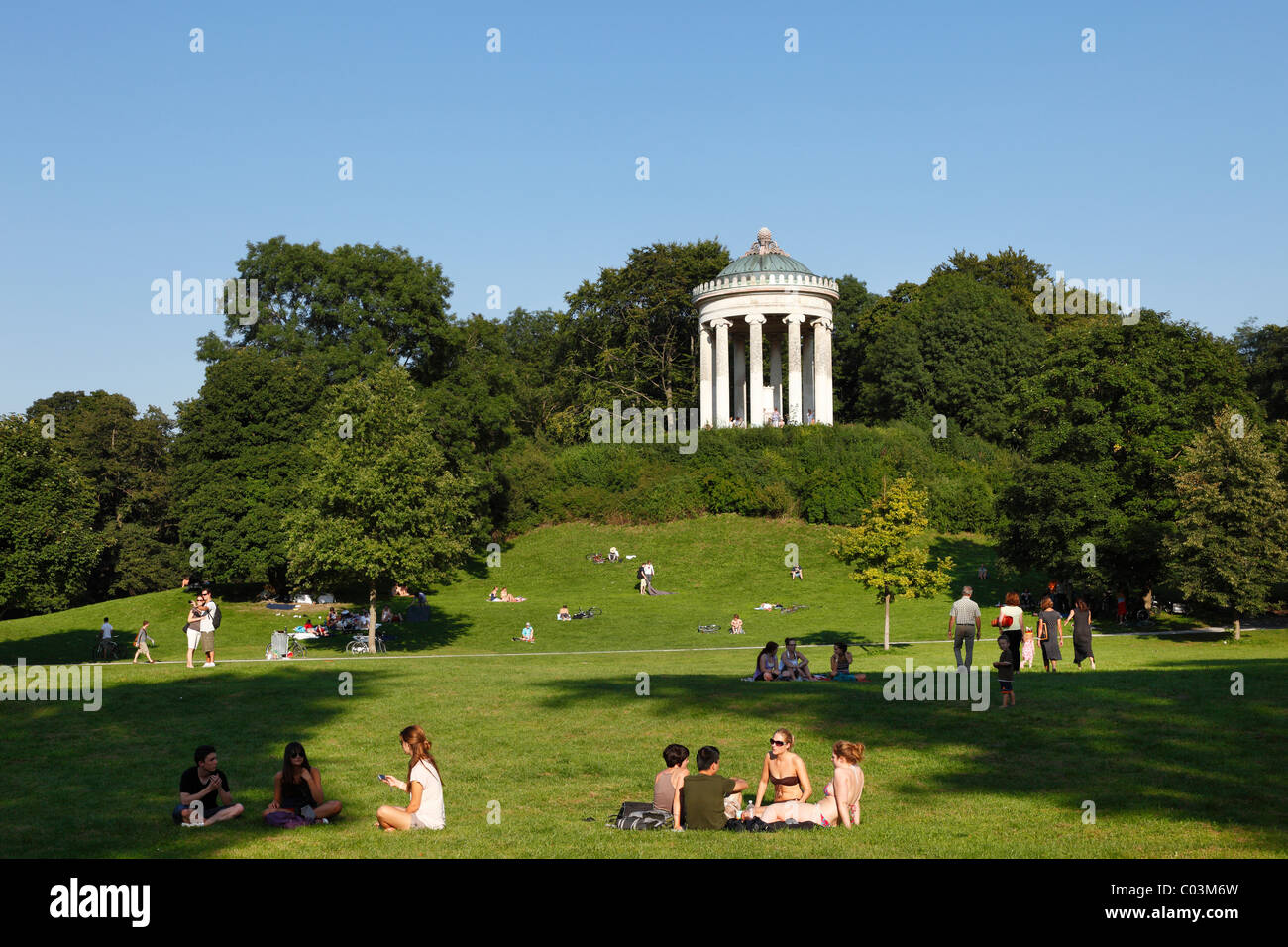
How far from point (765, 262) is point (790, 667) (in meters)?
48.3

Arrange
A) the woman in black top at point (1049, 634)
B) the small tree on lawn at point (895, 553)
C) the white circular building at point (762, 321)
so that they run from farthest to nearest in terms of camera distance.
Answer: the white circular building at point (762, 321), the small tree on lawn at point (895, 553), the woman in black top at point (1049, 634)

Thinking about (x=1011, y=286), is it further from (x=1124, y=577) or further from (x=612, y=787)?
(x=612, y=787)

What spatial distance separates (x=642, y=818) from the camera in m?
13.0

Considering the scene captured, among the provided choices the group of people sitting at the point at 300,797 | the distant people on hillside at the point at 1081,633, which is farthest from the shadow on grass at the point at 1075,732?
the group of people sitting at the point at 300,797

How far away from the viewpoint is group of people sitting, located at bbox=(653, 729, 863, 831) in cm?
1285

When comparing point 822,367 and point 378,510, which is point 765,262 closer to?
point 822,367

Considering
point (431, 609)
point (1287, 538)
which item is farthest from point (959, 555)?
point (431, 609)

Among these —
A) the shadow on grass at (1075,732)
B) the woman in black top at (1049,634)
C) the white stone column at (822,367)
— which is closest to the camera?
the shadow on grass at (1075,732)

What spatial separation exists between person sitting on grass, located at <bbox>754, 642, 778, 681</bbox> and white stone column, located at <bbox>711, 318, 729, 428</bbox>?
44001 mm

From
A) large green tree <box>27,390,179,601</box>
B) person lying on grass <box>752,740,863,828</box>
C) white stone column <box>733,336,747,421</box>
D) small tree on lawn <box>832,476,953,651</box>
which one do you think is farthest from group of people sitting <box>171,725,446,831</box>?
white stone column <box>733,336,747,421</box>

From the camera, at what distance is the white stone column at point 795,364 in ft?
222

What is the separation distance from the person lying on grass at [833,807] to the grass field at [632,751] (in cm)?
38

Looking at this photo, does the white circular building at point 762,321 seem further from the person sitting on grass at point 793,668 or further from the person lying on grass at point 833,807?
the person lying on grass at point 833,807
